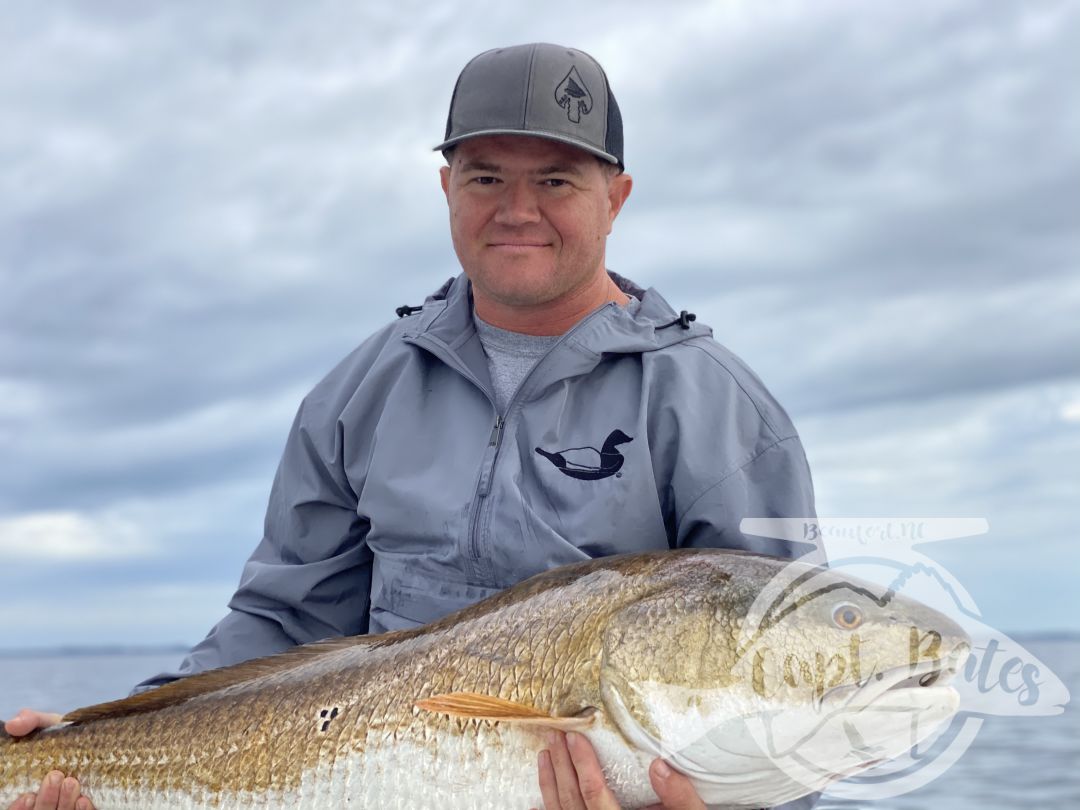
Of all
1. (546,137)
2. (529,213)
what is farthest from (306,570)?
(546,137)

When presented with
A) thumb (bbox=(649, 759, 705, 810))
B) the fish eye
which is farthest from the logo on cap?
thumb (bbox=(649, 759, 705, 810))

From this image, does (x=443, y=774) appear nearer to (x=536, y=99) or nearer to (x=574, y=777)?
(x=574, y=777)

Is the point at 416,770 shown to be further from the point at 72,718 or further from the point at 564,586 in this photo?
the point at 72,718

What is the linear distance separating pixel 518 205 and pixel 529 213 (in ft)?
0.17

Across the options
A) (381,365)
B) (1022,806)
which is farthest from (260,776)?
(1022,806)

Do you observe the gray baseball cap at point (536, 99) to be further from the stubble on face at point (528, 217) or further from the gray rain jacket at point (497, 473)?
the gray rain jacket at point (497, 473)

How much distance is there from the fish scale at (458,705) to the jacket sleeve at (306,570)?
0.82 m

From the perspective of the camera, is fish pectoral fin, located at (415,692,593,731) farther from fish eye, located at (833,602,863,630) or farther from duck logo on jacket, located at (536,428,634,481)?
duck logo on jacket, located at (536,428,634,481)

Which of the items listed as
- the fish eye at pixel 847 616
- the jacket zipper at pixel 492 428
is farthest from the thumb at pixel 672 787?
the jacket zipper at pixel 492 428

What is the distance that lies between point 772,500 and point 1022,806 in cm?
1240

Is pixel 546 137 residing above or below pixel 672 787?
above

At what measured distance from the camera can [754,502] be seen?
13.5ft

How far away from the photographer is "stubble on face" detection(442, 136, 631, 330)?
439 cm

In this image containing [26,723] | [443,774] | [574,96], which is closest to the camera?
[443,774]
